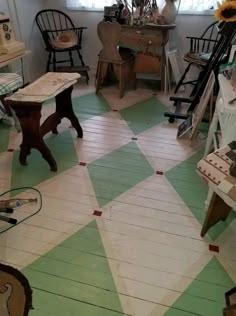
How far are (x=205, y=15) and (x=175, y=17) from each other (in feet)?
1.45

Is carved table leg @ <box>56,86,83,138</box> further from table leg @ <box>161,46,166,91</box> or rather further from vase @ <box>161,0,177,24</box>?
vase @ <box>161,0,177,24</box>

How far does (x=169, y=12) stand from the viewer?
3.71 metres

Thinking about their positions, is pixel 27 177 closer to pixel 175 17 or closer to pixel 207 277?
pixel 207 277

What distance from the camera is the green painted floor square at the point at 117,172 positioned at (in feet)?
7.41

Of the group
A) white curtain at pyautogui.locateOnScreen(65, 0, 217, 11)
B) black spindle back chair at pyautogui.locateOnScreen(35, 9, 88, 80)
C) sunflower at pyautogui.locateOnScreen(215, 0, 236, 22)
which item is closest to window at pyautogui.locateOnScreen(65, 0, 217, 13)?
white curtain at pyautogui.locateOnScreen(65, 0, 217, 11)

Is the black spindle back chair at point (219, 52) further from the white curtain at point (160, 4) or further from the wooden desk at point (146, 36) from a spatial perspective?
the white curtain at point (160, 4)

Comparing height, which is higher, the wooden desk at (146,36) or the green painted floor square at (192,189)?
the wooden desk at (146,36)

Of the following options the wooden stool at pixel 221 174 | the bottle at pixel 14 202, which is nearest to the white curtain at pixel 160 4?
the wooden stool at pixel 221 174

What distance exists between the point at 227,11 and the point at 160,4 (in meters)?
2.06

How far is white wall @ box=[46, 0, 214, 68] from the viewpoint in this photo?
157 inches

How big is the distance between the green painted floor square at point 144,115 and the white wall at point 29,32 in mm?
1607

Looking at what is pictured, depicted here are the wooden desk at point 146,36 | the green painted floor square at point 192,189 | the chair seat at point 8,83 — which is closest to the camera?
the green painted floor square at point 192,189

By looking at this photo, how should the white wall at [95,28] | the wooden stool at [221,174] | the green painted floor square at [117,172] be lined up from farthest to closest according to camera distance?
1. the white wall at [95,28]
2. the green painted floor square at [117,172]
3. the wooden stool at [221,174]

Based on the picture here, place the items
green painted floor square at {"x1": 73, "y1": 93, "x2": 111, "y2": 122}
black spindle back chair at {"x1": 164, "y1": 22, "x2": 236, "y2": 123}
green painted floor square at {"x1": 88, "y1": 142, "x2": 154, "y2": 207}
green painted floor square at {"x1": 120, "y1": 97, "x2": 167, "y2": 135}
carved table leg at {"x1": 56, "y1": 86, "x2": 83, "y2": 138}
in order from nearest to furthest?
green painted floor square at {"x1": 88, "y1": 142, "x2": 154, "y2": 207} < black spindle back chair at {"x1": 164, "y1": 22, "x2": 236, "y2": 123} < carved table leg at {"x1": 56, "y1": 86, "x2": 83, "y2": 138} < green painted floor square at {"x1": 120, "y1": 97, "x2": 167, "y2": 135} < green painted floor square at {"x1": 73, "y1": 93, "x2": 111, "y2": 122}
